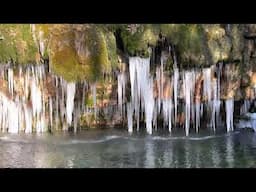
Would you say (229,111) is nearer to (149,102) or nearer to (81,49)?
(149,102)

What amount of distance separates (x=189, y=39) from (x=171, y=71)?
1531 millimetres

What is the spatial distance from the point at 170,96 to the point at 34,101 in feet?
19.1

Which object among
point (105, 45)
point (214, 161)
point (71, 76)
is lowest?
point (214, 161)

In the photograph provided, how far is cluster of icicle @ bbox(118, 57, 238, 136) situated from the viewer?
20484 millimetres

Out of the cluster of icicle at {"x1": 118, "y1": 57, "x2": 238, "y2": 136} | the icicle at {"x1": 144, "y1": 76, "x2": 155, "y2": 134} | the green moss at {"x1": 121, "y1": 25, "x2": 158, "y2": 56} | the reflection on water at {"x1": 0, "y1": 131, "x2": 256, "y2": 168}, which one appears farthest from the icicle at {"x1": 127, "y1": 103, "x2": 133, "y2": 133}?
the green moss at {"x1": 121, "y1": 25, "x2": 158, "y2": 56}

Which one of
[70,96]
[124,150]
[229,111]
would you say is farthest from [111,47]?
[229,111]

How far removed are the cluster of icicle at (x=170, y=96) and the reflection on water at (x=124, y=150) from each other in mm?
1384

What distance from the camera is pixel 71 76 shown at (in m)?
19.6

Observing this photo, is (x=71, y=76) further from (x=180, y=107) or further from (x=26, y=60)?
(x=180, y=107)

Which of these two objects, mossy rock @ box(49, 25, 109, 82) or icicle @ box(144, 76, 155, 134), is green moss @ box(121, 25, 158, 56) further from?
icicle @ box(144, 76, 155, 134)

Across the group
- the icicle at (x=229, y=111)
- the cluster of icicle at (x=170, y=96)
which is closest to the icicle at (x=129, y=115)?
the cluster of icicle at (x=170, y=96)
